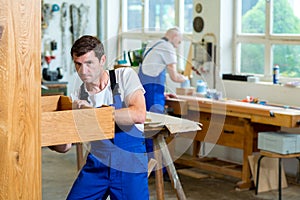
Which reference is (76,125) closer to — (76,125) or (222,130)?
(76,125)

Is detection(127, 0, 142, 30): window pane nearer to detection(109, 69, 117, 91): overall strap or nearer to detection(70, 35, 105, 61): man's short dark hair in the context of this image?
detection(109, 69, 117, 91): overall strap

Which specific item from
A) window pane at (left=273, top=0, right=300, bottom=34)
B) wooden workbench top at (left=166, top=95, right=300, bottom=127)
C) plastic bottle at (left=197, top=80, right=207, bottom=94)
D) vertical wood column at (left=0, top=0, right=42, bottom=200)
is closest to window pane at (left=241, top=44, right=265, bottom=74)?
window pane at (left=273, top=0, right=300, bottom=34)

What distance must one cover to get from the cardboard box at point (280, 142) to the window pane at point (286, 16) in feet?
4.28

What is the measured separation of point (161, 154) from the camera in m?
4.83

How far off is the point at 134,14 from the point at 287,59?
2997 mm

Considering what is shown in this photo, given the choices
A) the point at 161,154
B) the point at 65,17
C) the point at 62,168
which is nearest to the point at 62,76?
the point at 65,17

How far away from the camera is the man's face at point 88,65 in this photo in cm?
299

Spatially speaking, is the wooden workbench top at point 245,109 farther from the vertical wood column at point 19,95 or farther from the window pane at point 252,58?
the vertical wood column at point 19,95

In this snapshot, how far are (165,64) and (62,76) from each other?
2.46 meters

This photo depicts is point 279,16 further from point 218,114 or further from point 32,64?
point 32,64

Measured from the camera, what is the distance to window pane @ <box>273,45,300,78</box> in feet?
20.2

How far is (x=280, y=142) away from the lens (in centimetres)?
522

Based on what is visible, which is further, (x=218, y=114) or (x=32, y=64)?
(x=218, y=114)

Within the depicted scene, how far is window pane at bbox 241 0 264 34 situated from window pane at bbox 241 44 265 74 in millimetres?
175
